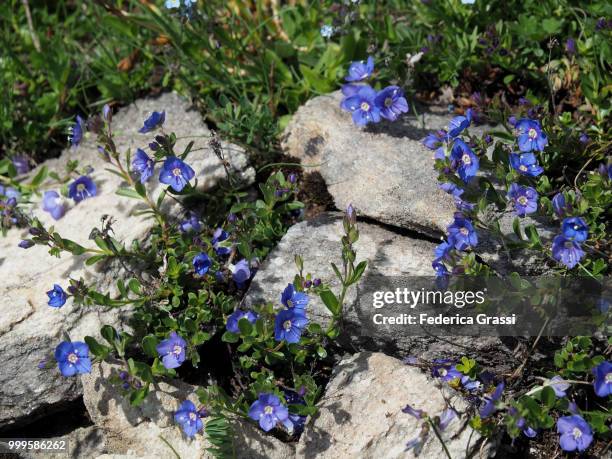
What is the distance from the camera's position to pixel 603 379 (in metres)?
3.35

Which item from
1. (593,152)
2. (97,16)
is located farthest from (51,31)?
(593,152)

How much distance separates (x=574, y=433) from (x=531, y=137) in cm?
159

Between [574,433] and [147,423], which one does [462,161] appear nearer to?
[574,433]

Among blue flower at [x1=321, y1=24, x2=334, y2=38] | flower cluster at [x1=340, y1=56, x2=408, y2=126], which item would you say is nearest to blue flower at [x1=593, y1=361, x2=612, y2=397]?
flower cluster at [x1=340, y1=56, x2=408, y2=126]

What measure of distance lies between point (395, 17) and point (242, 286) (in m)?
2.36

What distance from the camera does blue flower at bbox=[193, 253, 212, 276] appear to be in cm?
404

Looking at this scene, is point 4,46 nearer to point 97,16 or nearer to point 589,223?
point 97,16

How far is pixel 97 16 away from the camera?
5.61 meters

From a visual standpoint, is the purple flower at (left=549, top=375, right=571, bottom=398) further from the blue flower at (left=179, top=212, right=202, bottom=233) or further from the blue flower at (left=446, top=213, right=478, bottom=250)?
the blue flower at (left=179, top=212, right=202, bottom=233)

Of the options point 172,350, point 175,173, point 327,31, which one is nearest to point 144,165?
point 175,173

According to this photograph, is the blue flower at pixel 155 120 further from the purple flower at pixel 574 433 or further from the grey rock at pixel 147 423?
the purple flower at pixel 574 433

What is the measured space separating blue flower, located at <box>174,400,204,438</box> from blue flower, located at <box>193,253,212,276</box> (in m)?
0.76

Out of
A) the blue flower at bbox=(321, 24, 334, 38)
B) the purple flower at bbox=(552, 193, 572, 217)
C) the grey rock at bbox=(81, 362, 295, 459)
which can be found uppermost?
the blue flower at bbox=(321, 24, 334, 38)

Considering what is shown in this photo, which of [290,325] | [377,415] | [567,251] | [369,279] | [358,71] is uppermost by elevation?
[358,71]
